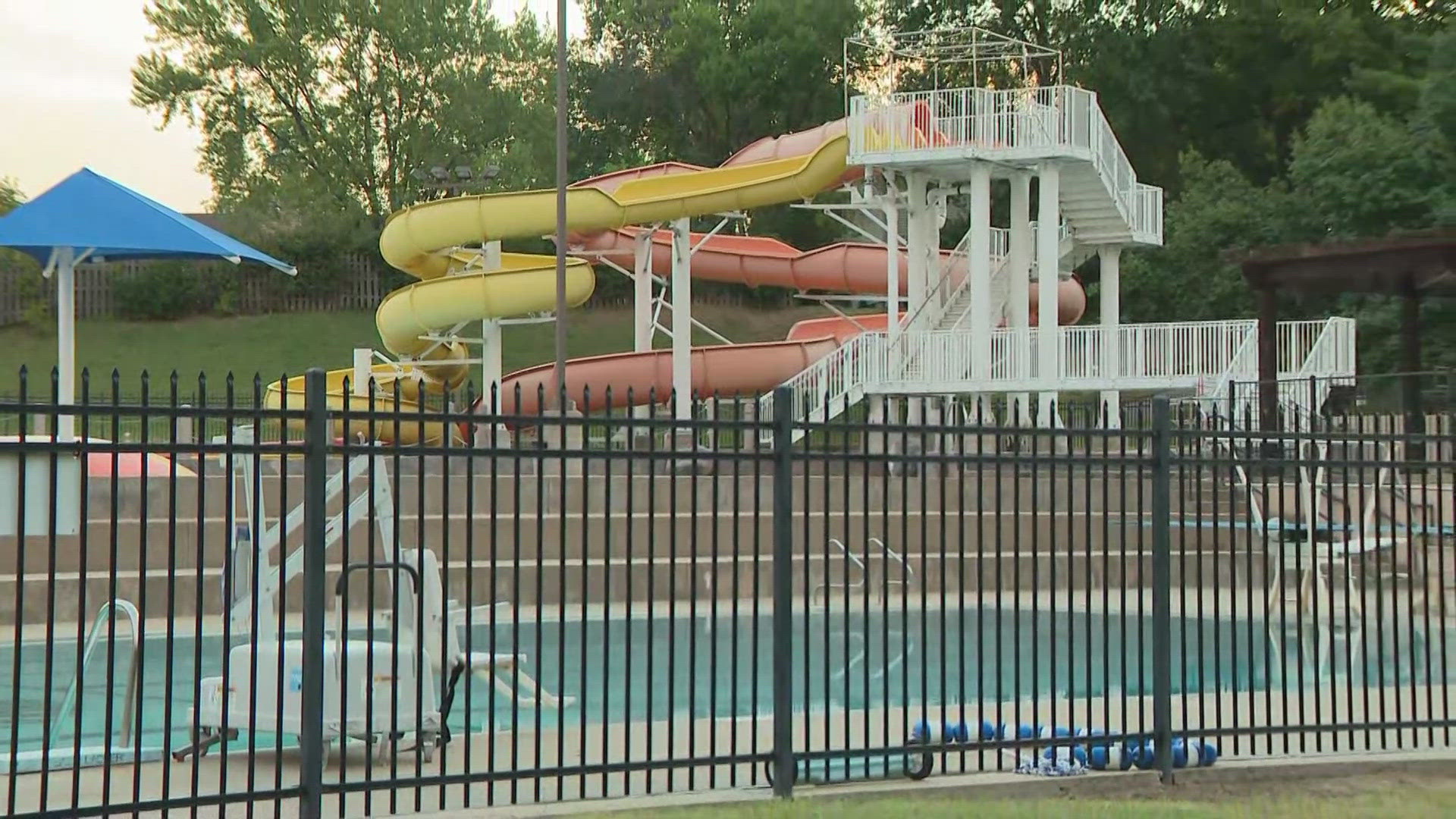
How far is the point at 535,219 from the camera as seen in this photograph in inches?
→ 1195

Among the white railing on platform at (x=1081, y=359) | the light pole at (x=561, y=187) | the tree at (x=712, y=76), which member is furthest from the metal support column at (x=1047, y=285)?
the tree at (x=712, y=76)

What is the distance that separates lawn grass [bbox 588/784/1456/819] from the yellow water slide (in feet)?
72.9

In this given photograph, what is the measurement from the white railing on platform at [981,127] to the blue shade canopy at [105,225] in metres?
14.9

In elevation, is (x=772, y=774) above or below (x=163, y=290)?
below

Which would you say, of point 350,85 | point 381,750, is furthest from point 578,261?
point 350,85

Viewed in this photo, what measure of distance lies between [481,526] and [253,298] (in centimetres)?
4030

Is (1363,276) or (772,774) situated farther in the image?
(1363,276)

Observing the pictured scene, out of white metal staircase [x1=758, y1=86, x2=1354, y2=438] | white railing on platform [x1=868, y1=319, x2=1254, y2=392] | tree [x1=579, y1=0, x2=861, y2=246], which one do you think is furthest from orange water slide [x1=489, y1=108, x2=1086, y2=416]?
tree [x1=579, y1=0, x2=861, y2=246]

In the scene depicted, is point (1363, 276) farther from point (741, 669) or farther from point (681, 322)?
point (741, 669)

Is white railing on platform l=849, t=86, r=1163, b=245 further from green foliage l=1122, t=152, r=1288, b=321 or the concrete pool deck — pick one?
the concrete pool deck

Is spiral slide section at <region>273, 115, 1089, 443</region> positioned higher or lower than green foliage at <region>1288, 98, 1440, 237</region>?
lower

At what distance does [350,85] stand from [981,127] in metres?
45.4

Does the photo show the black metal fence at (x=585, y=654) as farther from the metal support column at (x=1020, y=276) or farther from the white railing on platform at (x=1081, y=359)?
the metal support column at (x=1020, y=276)

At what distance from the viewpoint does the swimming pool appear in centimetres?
970
